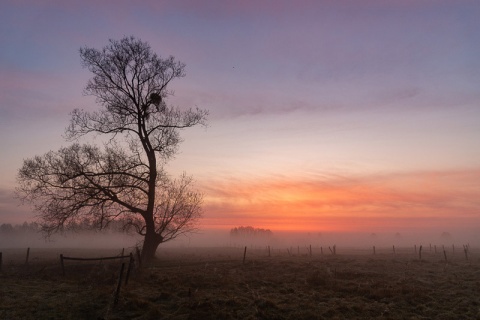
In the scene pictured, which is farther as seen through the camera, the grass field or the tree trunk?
the tree trunk

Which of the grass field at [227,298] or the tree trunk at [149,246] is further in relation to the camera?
the tree trunk at [149,246]

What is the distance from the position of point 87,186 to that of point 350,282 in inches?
792

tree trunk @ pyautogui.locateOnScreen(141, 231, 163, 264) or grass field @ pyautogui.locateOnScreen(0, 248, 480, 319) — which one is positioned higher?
tree trunk @ pyautogui.locateOnScreen(141, 231, 163, 264)

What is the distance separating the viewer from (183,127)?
2544 cm

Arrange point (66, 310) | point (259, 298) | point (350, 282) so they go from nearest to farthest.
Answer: point (66, 310)
point (259, 298)
point (350, 282)

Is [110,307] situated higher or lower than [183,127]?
lower

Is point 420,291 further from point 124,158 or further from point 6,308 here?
point 124,158

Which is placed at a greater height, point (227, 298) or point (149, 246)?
point (149, 246)

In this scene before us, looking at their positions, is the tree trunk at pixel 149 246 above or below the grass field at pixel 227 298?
above

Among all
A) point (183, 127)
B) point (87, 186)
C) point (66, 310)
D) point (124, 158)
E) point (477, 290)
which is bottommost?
point (477, 290)

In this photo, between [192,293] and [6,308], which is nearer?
[6,308]

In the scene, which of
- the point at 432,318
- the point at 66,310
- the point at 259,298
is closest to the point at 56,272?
the point at 66,310

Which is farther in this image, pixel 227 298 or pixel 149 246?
pixel 149 246

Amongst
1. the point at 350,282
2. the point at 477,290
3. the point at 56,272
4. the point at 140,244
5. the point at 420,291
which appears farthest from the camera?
the point at 140,244
